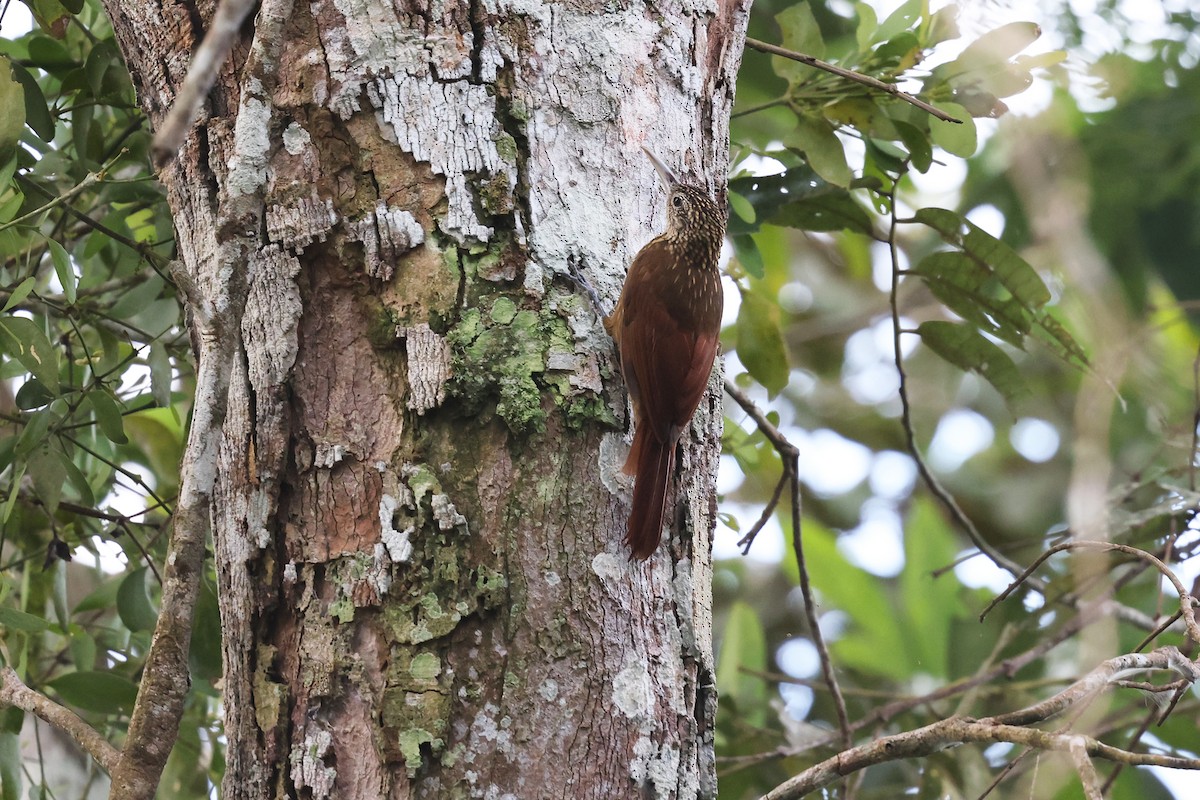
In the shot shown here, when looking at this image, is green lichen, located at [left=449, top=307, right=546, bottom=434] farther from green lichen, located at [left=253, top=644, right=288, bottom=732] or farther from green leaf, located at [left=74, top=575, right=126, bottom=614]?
green leaf, located at [left=74, top=575, right=126, bottom=614]

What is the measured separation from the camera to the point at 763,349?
274 centimetres

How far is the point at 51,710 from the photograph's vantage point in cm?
155

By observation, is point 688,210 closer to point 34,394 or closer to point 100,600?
point 34,394

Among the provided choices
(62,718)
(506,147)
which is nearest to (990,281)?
(506,147)

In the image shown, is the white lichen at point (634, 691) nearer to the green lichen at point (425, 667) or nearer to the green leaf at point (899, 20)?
the green lichen at point (425, 667)

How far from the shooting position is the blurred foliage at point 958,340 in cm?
251

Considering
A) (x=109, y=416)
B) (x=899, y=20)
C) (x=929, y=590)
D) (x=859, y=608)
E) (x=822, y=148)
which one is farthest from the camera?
(x=859, y=608)

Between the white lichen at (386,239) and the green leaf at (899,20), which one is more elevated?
the green leaf at (899,20)

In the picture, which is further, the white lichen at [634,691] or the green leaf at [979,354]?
the green leaf at [979,354]

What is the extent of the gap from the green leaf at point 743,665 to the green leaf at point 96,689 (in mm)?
1780

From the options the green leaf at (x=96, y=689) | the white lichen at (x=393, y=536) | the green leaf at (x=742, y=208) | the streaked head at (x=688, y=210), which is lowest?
the white lichen at (x=393, y=536)

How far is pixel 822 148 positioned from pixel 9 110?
5.05 feet

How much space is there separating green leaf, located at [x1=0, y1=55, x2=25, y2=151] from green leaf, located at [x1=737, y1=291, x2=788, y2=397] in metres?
1.56

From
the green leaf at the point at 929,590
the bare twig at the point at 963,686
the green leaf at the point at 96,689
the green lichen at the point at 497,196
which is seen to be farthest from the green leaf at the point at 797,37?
the green leaf at the point at 929,590
